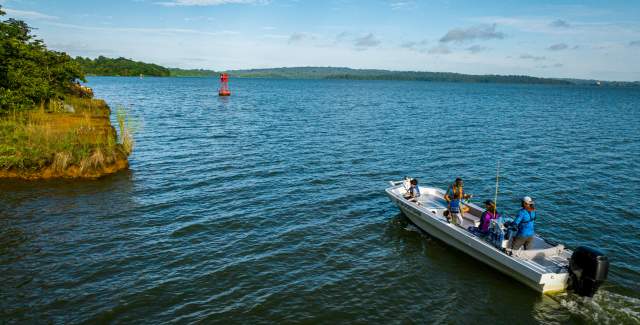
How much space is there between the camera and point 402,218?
19.2 meters

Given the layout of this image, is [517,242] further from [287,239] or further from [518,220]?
[287,239]

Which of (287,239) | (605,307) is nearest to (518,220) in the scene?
(605,307)

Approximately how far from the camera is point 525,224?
13.5 m

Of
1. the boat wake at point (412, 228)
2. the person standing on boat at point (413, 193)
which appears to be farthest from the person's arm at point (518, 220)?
the person standing on boat at point (413, 193)

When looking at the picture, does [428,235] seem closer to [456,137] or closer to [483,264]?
[483,264]

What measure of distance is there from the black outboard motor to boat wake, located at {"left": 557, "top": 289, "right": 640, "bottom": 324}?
315mm

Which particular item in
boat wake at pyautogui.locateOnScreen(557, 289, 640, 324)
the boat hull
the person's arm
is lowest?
boat wake at pyautogui.locateOnScreen(557, 289, 640, 324)

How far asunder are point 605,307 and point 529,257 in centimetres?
246

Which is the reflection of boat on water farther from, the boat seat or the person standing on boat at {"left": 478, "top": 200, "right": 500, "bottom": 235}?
the person standing on boat at {"left": 478, "top": 200, "right": 500, "bottom": 235}

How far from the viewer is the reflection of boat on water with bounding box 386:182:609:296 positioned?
40.2ft

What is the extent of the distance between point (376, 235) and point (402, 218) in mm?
2509

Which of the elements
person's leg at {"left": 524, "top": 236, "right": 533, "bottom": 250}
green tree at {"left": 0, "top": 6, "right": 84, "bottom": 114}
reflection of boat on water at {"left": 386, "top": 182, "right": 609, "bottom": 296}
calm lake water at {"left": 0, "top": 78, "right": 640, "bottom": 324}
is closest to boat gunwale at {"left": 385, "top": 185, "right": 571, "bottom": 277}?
reflection of boat on water at {"left": 386, "top": 182, "right": 609, "bottom": 296}

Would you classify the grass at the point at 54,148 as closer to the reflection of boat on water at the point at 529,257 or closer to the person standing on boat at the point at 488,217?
the reflection of boat on water at the point at 529,257

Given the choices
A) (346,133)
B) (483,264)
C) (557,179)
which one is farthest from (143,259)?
(346,133)
